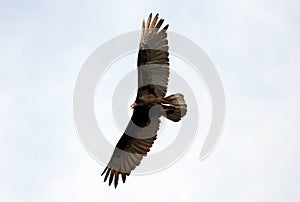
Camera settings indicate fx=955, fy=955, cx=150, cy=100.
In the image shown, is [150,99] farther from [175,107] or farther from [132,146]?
[132,146]

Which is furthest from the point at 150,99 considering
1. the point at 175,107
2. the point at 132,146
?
the point at 132,146

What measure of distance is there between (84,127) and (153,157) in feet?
8.37

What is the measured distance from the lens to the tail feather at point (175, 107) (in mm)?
30828

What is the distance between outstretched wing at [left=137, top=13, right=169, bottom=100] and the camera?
31062 millimetres

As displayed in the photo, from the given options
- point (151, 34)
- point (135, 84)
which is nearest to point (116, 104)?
point (135, 84)

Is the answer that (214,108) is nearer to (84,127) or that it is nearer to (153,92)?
(153,92)

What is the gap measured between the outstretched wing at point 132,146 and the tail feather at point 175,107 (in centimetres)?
94

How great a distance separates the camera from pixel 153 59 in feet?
102

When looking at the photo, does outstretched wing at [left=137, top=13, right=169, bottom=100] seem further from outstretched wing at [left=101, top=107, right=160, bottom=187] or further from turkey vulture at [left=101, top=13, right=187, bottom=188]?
outstretched wing at [left=101, top=107, right=160, bottom=187]

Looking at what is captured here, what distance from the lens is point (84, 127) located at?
31.9 m

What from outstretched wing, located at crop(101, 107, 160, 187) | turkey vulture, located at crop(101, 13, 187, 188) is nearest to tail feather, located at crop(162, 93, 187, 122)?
turkey vulture, located at crop(101, 13, 187, 188)

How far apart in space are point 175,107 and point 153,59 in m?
1.74

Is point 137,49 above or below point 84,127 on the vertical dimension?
above

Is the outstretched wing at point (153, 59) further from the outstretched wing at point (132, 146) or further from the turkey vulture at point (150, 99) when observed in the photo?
the outstretched wing at point (132, 146)
